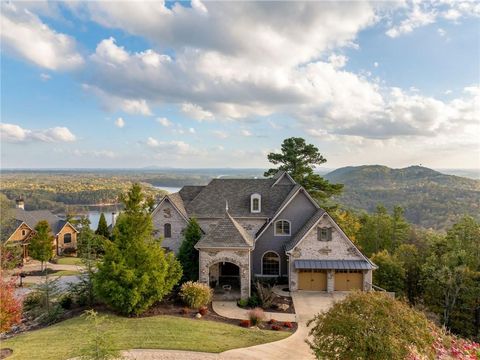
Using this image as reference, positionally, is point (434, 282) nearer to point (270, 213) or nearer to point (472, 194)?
point (270, 213)

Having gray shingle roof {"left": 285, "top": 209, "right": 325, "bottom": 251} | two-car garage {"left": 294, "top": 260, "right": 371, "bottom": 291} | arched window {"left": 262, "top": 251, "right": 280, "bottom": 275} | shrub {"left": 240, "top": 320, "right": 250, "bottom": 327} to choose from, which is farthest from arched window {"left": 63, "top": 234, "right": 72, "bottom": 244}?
shrub {"left": 240, "top": 320, "right": 250, "bottom": 327}

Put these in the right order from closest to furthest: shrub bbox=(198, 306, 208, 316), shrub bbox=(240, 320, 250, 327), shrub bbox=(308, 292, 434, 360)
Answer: shrub bbox=(308, 292, 434, 360)
shrub bbox=(240, 320, 250, 327)
shrub bbox=(198, 306, 208, 316)

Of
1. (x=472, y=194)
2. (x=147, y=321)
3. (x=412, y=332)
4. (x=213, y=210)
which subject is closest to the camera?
(x=412, y=332)

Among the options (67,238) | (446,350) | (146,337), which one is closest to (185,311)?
(146,337)

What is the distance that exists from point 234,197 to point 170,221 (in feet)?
20.4

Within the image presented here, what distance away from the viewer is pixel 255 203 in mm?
28375

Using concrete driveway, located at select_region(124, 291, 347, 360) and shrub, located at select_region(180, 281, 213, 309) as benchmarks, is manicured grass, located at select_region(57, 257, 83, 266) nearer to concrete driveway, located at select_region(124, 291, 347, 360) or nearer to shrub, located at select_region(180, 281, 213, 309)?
shrub, located at select_region(180, 281, 213, 309)

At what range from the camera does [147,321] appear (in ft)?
55.3

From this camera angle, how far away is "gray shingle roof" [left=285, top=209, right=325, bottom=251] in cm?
2444

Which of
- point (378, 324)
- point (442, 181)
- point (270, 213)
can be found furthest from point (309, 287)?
point (442, 181)

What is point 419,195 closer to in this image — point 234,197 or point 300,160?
point 300,160

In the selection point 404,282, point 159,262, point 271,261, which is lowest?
point 404,282

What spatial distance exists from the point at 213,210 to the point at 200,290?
990 cm

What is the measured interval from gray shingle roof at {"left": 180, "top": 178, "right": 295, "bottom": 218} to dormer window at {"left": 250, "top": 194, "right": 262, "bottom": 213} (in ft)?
0.98
